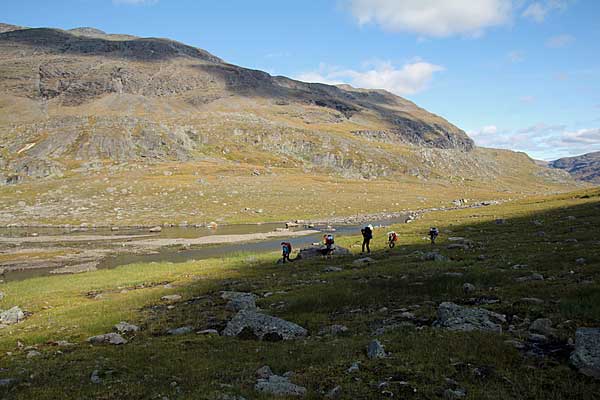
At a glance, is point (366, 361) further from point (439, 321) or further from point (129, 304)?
point (129, 304)

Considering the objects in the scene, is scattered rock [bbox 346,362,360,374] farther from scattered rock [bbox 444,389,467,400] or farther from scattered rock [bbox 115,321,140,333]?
scattered rock [bbox 115,321,140,333]

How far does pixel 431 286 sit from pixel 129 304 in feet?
71.4

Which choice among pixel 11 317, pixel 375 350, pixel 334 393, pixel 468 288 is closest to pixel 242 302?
pixel 468 288

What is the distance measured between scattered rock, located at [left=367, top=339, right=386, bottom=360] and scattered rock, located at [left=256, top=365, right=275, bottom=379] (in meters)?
3.61

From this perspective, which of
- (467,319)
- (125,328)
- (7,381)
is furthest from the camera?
(125,328)

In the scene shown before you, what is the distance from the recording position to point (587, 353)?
1248 centimetres

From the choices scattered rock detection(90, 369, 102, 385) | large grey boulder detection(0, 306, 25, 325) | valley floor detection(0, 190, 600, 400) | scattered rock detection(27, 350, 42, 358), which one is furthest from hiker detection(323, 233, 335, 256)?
scattered rock detection(90, 369, 102, 385)

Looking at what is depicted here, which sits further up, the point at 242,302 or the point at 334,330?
the point at 334,330

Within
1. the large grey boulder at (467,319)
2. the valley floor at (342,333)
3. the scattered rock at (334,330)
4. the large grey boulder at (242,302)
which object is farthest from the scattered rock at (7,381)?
the large grey boulder at (467,319)

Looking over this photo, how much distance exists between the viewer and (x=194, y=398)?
12195 millimetres

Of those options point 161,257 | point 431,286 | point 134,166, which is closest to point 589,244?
point 431,286

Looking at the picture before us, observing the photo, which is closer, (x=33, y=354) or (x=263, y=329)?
(x=33, y=354)

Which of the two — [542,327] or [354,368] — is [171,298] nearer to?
[354,368]

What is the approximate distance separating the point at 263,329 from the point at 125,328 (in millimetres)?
9181
